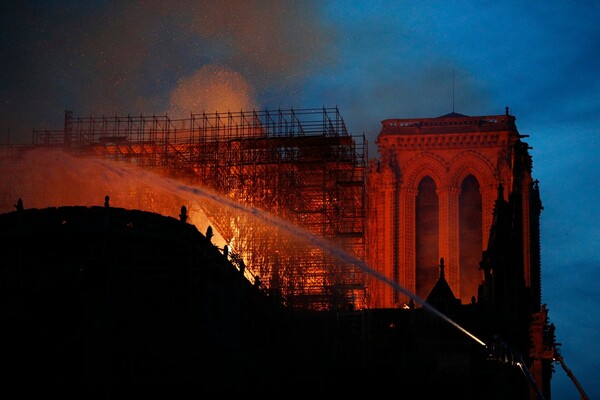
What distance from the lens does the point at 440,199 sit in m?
90.0

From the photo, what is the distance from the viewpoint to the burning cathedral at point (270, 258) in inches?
1905

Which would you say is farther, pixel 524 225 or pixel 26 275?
pixel 524 225

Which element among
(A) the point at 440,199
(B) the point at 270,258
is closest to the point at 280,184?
(B) the point at 270,258

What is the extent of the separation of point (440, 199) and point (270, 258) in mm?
18397

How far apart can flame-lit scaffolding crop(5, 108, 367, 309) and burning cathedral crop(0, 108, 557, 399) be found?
0.13 metres

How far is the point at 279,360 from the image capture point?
59188 mm

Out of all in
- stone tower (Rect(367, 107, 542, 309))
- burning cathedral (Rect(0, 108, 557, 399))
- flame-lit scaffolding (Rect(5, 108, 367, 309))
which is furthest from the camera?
stone tower (Rect(367, 107, 542, 309))

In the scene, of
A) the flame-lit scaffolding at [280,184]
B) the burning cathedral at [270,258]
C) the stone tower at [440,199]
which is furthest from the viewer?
the stone tower at [440,199]

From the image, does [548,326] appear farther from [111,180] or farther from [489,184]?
[111,180]

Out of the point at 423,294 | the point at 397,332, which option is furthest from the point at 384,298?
the point at 397,332

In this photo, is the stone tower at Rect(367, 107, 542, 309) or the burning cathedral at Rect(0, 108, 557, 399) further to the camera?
the stone tower at Rect(367, 107, 542, 309)

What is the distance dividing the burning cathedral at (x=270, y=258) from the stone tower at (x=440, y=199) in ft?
0.42

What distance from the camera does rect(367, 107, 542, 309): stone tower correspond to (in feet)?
292

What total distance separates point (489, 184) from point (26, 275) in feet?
152
